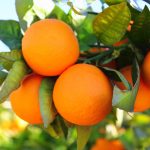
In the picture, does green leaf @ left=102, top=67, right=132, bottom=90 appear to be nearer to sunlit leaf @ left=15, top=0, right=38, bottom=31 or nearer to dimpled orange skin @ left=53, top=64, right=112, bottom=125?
dimpled orange skin @ left=53, top=64, right=112, bottom=125

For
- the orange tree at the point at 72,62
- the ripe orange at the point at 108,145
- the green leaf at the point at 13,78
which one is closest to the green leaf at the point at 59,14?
the orange tree at the point at 72,62

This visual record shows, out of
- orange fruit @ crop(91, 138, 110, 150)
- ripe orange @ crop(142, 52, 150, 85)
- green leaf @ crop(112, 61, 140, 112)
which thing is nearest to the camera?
green leaf @ crop(112, 61, 140, 112)

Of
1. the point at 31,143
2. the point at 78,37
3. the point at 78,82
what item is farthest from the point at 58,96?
the point at 31,143

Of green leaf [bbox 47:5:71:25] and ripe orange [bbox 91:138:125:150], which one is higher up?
green leaf [bbox 47:5:71:25]

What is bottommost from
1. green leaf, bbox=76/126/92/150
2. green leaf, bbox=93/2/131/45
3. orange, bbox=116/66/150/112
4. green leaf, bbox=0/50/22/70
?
A: green leaf, bbox=76/126/92/150

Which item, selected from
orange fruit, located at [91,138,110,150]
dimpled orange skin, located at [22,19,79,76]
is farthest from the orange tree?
orange fruit, located at [91,138,110,150]

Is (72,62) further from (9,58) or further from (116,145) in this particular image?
(116,145)

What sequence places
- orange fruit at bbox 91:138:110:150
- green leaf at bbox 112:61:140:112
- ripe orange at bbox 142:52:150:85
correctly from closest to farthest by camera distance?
green leaf at bbox 112:61:140:112
ripe orange at bbox 142:52:150:85
orange fruit at bbox 91:138:110:150
